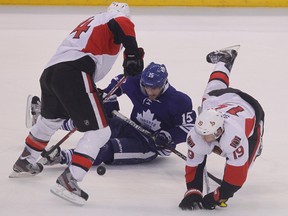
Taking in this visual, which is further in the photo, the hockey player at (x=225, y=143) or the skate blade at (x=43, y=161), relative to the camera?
the skate blade at (x=43, y=161)

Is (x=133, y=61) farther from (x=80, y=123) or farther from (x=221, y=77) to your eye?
(x=221, y=77)

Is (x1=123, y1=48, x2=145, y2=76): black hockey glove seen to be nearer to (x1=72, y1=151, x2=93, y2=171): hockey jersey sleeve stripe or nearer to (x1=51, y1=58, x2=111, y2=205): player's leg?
(x1=51, y1=58, x2=111, y2=205): player's leg

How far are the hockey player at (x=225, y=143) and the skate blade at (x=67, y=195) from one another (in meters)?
0.48

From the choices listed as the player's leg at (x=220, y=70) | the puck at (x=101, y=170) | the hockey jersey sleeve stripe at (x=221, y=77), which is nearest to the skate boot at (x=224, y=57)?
the player's leg at (x=220, y=70)

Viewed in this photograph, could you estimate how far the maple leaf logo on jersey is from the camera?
4414mm

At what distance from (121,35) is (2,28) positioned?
4.49m

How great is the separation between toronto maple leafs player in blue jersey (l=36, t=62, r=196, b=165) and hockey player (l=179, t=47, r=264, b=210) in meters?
0.36

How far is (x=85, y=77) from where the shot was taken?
3879mm

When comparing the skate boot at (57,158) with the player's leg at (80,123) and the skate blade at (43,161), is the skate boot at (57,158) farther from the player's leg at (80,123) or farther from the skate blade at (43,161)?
the player's leg at (80,123)

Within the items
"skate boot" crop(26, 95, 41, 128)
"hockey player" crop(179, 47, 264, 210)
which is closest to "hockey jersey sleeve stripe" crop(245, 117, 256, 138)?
"hockey player" crop(179, 47, 264, 210)

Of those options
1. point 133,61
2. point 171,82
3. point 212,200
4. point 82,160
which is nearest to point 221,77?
point 133,61

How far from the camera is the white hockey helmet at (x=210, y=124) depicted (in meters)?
3.54

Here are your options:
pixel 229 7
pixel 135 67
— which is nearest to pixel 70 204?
pixel 135 67

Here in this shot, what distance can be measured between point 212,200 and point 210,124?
39 cm
